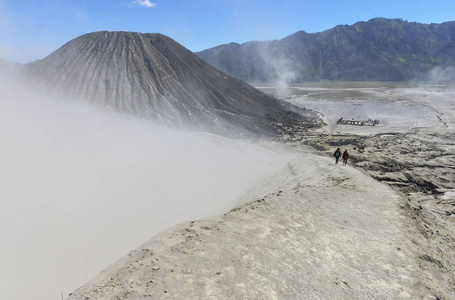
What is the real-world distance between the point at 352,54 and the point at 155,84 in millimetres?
102769

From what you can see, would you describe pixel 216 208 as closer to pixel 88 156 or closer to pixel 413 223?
pixel 413 223

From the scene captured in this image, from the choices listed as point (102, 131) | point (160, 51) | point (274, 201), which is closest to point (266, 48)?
point (160, 51)

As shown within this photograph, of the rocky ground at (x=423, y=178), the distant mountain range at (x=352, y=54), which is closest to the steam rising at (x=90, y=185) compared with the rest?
the rocky ground at (x=423, y=178)

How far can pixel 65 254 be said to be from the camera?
350 inches

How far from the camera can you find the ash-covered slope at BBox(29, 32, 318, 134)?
78.6 feet

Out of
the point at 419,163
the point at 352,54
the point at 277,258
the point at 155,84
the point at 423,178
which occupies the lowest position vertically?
the point at 423,178

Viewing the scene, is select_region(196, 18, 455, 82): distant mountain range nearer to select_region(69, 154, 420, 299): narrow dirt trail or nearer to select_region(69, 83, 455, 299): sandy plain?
select_region(69, 83, 455, 299): sandy plain

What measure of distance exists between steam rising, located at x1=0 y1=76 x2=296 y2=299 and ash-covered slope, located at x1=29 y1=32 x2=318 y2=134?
2.81 meters

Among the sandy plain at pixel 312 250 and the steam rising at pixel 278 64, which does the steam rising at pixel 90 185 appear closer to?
the sandy plain at pixel 312 250

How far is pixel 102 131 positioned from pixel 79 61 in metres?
12.7

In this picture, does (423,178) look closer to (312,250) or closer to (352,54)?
(312,250)

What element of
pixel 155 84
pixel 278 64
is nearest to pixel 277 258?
pixel 155 84

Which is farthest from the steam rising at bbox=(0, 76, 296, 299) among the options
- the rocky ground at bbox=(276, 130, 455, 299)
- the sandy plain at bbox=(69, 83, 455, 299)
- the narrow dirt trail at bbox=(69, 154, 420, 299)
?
the rocky ground at bbox=(276, 130, 455, 299)

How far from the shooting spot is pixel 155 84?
26.3 meters
